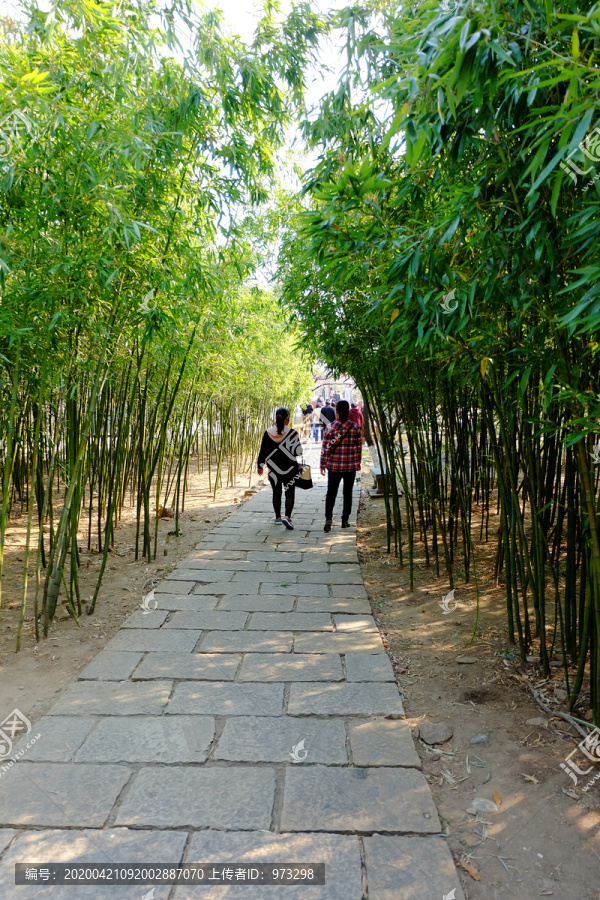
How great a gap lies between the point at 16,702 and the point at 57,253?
6.35 feet

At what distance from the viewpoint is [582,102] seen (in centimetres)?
117

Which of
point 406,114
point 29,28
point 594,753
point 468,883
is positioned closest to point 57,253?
point 29,28

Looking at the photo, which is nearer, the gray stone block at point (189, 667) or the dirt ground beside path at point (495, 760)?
the dirt ground beside path at point (495, 760)

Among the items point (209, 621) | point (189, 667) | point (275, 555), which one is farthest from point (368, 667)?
point (275, 555)

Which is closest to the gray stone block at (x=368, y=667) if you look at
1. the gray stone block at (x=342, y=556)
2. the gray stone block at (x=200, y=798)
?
the gray stone block at (x=200, y=798)

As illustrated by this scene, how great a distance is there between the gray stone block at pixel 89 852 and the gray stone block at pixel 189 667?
91 centimetres

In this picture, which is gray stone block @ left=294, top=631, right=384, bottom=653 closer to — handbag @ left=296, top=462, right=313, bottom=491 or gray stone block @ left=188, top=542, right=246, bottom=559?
gray stone block @ left=188, top=542, right=246, bottom=559

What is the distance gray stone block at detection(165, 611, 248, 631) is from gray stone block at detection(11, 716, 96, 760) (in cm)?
95

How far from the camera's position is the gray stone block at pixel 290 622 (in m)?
2.99

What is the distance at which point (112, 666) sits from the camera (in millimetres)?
2516

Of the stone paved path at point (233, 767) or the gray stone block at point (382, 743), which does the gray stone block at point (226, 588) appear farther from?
the gray stone block at point (382, 743)

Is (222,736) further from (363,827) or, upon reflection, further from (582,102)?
(582,102)

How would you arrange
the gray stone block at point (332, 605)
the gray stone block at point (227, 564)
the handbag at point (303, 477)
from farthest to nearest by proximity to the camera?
the handbag at point (303, 477) → the gray stone block at point (227, 564) → the gray stone block at point (332, 605)

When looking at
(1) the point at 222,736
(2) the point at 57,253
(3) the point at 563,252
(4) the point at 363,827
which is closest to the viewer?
(4) the point at 363,827
